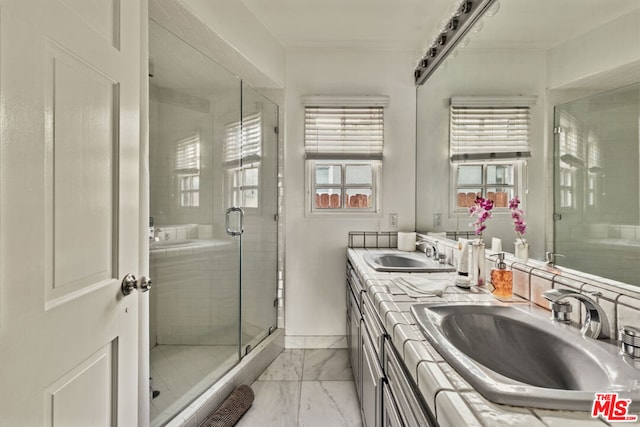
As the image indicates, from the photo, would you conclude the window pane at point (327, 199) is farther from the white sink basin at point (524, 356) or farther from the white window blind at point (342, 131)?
the white sink basin at point (524, 356)

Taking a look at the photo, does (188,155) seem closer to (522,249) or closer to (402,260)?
(402,260)

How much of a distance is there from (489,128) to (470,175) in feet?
0.98

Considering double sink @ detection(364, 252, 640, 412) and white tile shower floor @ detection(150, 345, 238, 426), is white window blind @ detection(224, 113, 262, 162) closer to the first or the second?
white tile shower floor @ detection(150, 345, 238, 426)

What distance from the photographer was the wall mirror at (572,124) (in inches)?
32.5

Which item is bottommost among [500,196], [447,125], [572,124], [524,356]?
[524,356]

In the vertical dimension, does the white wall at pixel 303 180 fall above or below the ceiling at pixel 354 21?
below

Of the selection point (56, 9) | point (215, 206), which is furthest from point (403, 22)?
point (56, 9)

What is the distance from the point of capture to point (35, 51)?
661mm

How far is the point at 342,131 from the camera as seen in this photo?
2.57 m

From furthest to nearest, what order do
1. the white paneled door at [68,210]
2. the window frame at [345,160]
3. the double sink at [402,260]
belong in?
the window frame at [345,160] → the double sink at [402,260] → the white paneled door at [68,210]

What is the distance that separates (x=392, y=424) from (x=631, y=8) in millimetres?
1318

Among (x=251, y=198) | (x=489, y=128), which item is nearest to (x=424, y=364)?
(x=489, y=128)

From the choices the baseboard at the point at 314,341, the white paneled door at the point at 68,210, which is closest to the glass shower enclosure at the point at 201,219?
the baseboard at the point at 314,341
